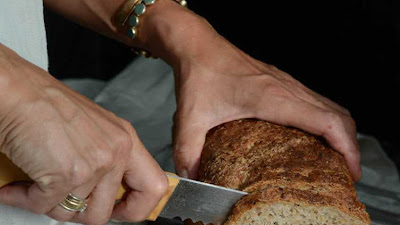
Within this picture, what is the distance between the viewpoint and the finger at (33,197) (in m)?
1.17

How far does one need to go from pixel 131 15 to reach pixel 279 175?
0.63m

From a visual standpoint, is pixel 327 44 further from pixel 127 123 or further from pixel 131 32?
pixel 127 123

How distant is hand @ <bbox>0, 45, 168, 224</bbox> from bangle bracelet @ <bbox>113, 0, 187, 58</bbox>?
588mm

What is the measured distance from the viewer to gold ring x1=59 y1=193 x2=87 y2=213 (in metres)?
1.21

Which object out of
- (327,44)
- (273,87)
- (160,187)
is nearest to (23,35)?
(160,187)

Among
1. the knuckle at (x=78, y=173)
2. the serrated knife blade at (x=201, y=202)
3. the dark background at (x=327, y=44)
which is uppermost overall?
the knuckle at (x=78, y=173)

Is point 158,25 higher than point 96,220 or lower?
higher

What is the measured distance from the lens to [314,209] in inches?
56.1

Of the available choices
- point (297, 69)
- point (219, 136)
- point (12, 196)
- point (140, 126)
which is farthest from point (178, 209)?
point (297, 69)

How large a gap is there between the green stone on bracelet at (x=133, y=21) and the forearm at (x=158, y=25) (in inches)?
0.6

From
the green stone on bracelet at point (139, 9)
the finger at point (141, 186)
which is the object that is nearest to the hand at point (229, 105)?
the green stone on bracelet at point (139, 9)

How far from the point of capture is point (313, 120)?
164 cm

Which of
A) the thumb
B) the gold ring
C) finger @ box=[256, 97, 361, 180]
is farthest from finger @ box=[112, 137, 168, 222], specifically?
finger @ box=[256, 97, 361, 180]

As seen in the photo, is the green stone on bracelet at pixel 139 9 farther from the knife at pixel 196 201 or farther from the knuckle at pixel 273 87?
the knife at pixel 196 201
